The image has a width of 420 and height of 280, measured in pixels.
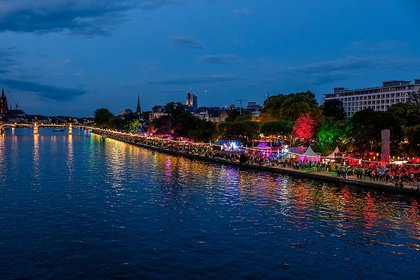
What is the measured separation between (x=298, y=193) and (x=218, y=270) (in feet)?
72.4

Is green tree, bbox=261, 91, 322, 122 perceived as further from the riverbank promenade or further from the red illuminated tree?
the riverbank promenade

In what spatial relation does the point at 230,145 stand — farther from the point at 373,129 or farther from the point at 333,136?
the point at 373,129

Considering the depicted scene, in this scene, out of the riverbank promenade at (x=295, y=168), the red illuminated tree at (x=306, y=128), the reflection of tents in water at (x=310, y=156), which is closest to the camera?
the riverbank promenade at (x=295, y=168)

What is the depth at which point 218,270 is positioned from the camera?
20.4 m

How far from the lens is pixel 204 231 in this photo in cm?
2695

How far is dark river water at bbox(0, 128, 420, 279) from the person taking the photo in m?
20.7

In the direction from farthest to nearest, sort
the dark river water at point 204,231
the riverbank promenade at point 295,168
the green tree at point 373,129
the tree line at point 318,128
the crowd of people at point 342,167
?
the tree line at point 318,128, the green tree at point 373,129, the crowd of people at point 342,167, the riverbank promenade at point 295,168, the dark river water at point 204,231

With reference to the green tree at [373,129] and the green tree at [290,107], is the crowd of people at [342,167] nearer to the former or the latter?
the green tree at [373,129]

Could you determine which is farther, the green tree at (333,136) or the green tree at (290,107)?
the green tree at (290,107)

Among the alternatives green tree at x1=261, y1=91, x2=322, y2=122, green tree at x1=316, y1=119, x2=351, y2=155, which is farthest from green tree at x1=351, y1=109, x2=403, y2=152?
green tree at x1=261, y1=91, x2=322, y2=122

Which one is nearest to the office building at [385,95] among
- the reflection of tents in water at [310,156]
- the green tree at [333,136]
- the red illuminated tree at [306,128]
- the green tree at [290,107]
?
the green tree at [290,107]

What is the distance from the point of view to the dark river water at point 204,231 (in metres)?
20.7

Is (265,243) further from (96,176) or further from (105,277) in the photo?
(96,176)

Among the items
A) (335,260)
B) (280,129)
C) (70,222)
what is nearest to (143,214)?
(70,222)
